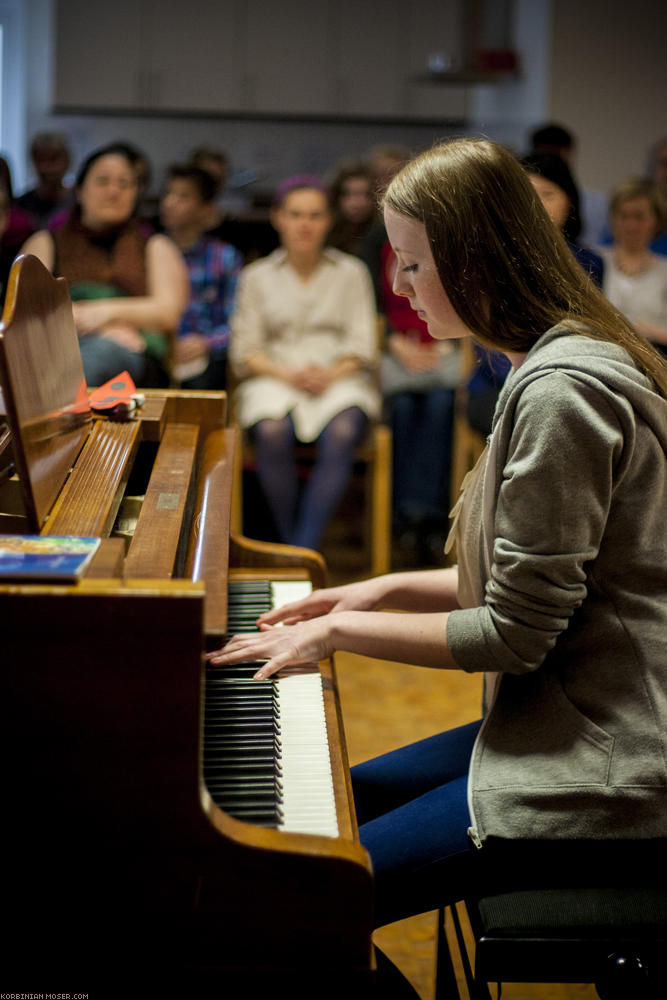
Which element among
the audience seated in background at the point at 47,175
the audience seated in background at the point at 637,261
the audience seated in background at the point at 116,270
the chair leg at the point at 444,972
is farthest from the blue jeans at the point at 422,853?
the audience seated in background at the point at 47,175

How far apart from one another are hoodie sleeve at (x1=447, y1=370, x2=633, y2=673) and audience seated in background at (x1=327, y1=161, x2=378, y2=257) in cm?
396

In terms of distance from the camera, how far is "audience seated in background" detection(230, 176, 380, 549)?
3.80 meters

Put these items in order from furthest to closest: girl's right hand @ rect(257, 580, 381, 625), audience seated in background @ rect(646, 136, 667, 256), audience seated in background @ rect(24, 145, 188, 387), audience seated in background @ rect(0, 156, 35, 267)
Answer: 1. audience seated in background @ rect(646, 136, 667, 256)
2. audience seated in background @ rect(0, 156, 35, 267)
3. audience seated in background @ rect(24, 145, 188, 387)
4. girl's right hand @ rect(257, 580, 381, 625)

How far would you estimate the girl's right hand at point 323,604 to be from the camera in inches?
56.7

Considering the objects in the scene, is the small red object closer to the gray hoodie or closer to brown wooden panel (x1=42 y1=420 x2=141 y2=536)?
brown wooden panel (x1=42 y1=420 x2=141 y2=536)

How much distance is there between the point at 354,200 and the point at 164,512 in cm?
412

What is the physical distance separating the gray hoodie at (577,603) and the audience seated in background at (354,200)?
155 inches

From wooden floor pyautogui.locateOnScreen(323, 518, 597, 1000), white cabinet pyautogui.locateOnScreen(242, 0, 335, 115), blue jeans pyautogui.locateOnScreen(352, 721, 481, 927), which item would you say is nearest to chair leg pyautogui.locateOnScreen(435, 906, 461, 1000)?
blue jeans pyautogui.locateOnScreen(352, 721, 481, 927)

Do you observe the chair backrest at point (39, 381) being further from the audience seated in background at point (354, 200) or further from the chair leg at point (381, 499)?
the audience seated in background at point (354, 200)

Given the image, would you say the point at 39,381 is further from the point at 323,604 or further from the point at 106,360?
the point at 106,360

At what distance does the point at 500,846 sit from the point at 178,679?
47 centimetres

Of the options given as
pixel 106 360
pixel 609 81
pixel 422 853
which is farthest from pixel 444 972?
pixel 609 81

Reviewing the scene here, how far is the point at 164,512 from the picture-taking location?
1.24 meters

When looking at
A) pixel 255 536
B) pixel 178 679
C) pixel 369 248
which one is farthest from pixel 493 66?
pixel 178 679
